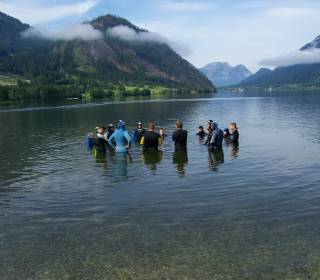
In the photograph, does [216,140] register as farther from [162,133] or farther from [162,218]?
[162,218]

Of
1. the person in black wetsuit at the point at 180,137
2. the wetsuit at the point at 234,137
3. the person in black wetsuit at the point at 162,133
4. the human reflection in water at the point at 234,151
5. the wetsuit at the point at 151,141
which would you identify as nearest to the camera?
the human reflection in water at the point at 234,151

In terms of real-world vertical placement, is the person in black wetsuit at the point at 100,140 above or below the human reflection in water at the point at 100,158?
above

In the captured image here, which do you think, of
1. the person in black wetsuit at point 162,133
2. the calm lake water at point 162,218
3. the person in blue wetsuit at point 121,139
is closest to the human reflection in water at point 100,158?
the calm lake water at point 162,218

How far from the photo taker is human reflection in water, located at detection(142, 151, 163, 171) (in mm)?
31109

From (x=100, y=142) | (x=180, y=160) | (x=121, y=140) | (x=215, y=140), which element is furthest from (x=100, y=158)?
(x=215, y=140)

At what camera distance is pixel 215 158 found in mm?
33656

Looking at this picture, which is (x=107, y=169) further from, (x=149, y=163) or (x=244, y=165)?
(x=244, y=165)

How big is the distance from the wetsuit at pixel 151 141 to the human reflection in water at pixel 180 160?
1.81 m

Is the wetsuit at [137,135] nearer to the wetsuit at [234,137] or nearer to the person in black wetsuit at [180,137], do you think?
the person in black wetsuit at [180,137]

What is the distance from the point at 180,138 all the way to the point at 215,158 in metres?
4.03

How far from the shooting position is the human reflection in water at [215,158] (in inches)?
1188

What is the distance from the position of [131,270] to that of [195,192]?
10.0 m

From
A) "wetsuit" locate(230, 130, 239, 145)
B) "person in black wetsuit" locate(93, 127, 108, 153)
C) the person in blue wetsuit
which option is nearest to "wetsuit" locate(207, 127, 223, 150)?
"wetsuit" locate(230, 130, 239, 145)

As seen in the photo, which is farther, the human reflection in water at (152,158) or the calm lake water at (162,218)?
the human reflection in water at (152,158)
